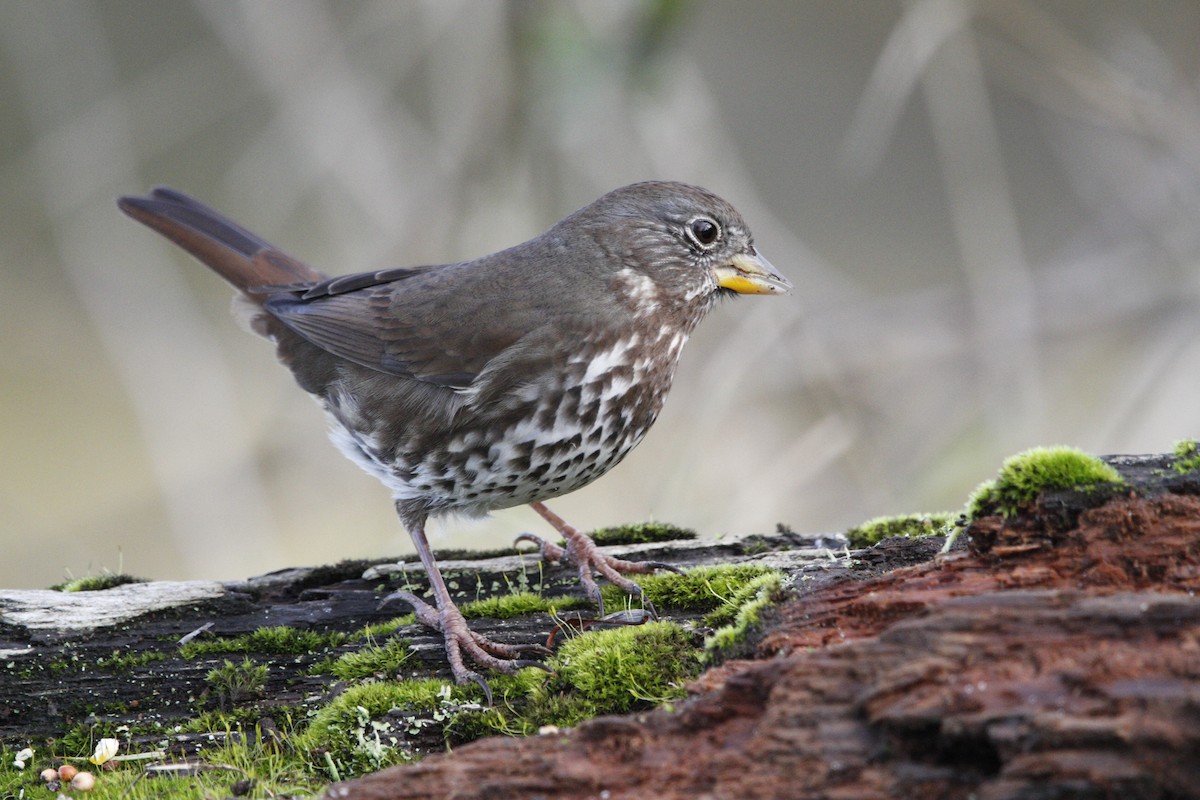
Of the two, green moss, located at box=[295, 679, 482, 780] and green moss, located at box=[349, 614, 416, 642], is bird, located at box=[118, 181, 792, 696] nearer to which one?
green moss, located at box=[349, 614, 416, 642]

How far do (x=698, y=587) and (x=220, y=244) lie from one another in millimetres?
3673

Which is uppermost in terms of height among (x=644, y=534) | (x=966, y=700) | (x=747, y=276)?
(x=747, y=276)

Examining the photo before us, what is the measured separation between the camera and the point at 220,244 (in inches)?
250

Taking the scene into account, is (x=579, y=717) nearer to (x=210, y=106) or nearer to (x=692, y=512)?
(x=692, y=512)

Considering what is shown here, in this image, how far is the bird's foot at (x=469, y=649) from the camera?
3.91 meters

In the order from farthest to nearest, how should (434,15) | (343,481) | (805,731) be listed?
1. (343,481)
2. (434,15)
3. (805,731)

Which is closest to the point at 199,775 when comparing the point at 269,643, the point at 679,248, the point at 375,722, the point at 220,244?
the point at 375,722

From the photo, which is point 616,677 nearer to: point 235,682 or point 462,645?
point 462,645

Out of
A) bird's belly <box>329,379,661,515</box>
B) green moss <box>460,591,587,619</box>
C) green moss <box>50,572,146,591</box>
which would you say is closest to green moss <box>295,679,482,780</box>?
green moss <box>460,591,587,619</box>

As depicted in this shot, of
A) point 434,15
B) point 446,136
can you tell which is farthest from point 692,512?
point 434,15

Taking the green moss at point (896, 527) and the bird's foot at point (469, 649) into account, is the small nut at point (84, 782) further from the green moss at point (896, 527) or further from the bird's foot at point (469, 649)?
the green moss at point (896, 527)

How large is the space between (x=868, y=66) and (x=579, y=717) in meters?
7.73

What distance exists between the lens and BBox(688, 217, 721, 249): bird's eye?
16.9 ft

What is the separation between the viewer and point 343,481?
8.76m
